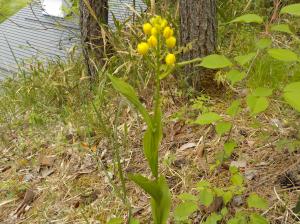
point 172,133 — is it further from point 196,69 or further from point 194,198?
point 194,198

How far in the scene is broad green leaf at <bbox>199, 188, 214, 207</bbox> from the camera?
4.40 ft

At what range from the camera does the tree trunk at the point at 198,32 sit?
2.24 meters

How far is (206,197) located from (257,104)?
1.11ft

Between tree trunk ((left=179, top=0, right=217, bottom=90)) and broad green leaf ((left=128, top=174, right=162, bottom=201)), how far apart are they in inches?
46.5

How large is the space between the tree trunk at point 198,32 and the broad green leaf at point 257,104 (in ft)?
3.19

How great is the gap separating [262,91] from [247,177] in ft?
1.56

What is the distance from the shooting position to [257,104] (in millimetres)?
1287

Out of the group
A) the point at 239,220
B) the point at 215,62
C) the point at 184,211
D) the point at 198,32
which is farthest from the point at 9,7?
the point at 239,220

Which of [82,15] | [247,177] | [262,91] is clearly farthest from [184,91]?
[82,15]

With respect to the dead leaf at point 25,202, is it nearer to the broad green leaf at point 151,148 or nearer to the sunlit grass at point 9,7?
the broad green leaf at point 151,148

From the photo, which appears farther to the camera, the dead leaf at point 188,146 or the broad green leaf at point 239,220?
the dead leaf at point 188,146

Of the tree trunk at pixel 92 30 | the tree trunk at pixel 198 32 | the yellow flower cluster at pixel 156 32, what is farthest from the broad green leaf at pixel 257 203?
the tree trunk at pixel 92 30

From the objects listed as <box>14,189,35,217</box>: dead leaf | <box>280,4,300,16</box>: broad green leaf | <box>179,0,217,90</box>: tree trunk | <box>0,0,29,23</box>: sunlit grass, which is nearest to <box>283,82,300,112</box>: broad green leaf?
<box>280,4,300,16</box>: broad green leaf

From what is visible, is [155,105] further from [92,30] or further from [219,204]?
[92,30]
